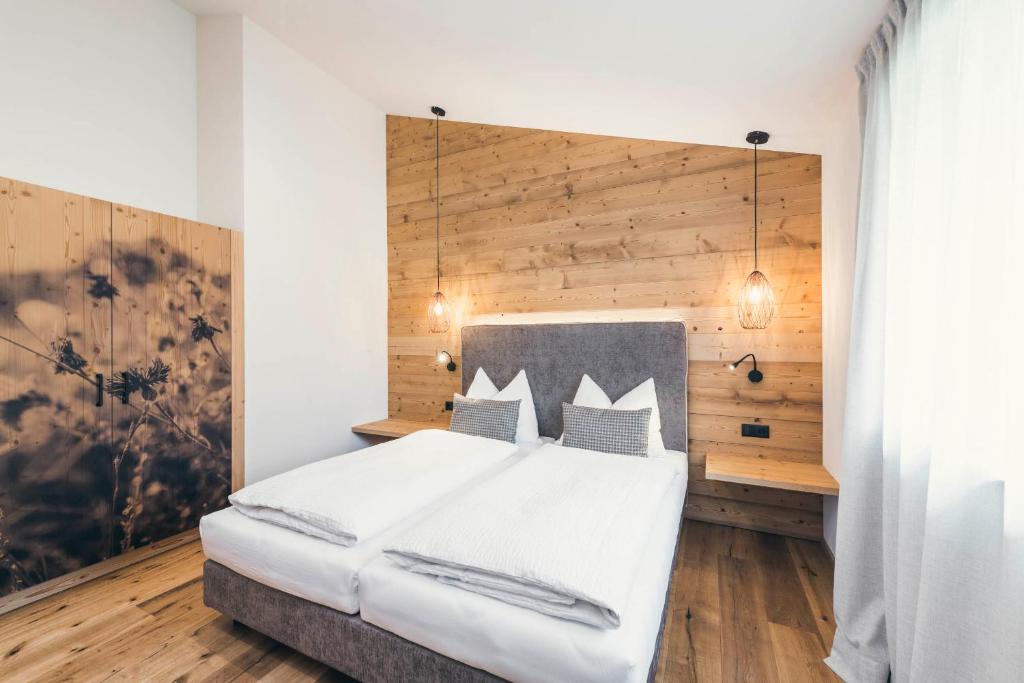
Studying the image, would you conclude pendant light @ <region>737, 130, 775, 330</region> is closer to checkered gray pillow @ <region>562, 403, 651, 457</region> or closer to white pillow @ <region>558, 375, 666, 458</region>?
white pillow @ <region>558, 375, 666, 458</region>

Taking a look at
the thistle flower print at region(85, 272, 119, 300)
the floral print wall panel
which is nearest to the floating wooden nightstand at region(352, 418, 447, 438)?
the floral print wall panel

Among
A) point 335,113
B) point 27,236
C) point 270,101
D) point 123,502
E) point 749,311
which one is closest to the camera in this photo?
point 27,236

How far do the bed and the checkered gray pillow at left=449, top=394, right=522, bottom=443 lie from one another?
0.99 m

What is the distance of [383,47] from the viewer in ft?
9.29

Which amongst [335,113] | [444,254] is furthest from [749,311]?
[335,113]

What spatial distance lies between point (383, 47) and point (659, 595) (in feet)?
10.8

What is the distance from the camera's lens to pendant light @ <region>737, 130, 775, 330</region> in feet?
8.88

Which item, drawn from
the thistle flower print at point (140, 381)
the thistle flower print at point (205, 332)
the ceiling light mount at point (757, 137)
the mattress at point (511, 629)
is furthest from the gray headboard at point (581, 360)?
the thistle flower print at point (140, 381)

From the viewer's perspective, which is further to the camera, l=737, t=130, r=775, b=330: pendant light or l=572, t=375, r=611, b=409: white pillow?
l=572, t=375, r=611, b=409: white pillow

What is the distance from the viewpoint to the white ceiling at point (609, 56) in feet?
5.52

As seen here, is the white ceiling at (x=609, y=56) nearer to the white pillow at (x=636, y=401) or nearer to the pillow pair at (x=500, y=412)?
the white pillow at (x=636, y=401)

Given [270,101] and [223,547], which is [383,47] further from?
[223,547]

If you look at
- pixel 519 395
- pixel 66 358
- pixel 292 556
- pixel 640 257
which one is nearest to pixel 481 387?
pixel 519 395

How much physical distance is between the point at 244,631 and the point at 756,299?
314 centimetres
